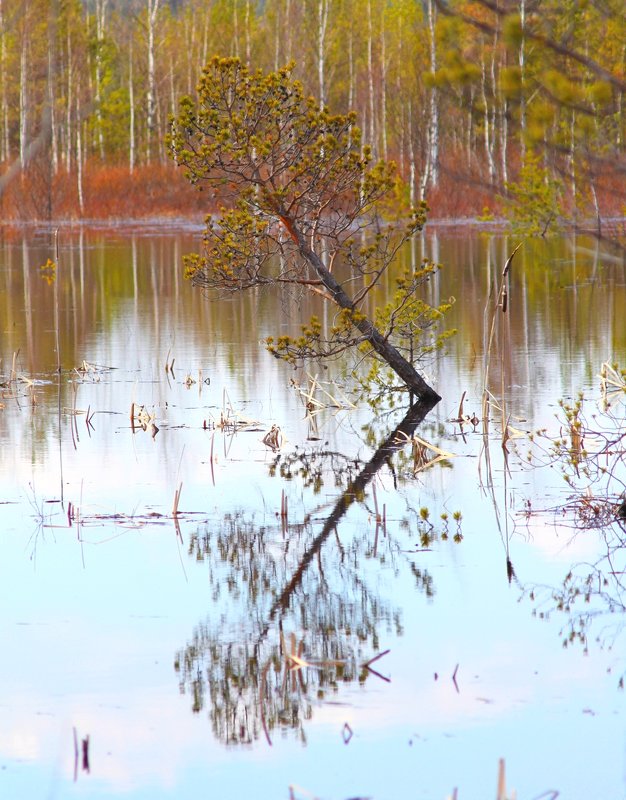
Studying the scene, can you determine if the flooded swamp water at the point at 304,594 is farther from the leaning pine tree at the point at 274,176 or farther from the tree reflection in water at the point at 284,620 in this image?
the leaning pine tree at the point at 274,176

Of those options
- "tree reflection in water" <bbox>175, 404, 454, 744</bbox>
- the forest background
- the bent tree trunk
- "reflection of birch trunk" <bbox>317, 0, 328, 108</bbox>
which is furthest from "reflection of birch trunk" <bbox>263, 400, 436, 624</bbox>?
"reflection of birch trunk" <bbox>317, 0, 328, 108</bbox>

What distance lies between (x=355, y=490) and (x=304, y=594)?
2.40 meters

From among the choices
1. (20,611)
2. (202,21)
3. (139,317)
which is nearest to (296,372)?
(139,317)

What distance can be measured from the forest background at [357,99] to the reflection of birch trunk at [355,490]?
2.01 m

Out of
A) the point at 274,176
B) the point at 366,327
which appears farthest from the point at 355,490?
the point at 274,176

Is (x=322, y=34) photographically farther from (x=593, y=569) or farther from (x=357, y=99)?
(x=593, y=569)

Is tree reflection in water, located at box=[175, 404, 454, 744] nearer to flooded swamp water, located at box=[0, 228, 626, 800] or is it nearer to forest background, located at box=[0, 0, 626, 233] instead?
flooded swamp water, located at box=[0, 228, 626, 800]

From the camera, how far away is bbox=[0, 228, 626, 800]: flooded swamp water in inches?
201

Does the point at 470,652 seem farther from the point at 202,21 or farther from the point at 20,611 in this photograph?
the point at 202,21

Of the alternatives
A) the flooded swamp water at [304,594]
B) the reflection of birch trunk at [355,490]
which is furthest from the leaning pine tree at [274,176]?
the flooded swamp water at [304,594]

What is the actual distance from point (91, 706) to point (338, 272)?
21.6 m

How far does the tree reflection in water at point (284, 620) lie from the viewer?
18.5 feet

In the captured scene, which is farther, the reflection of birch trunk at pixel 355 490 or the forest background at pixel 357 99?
the reflection of birch trunk at pixel 355 490

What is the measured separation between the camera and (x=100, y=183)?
52.6 m
